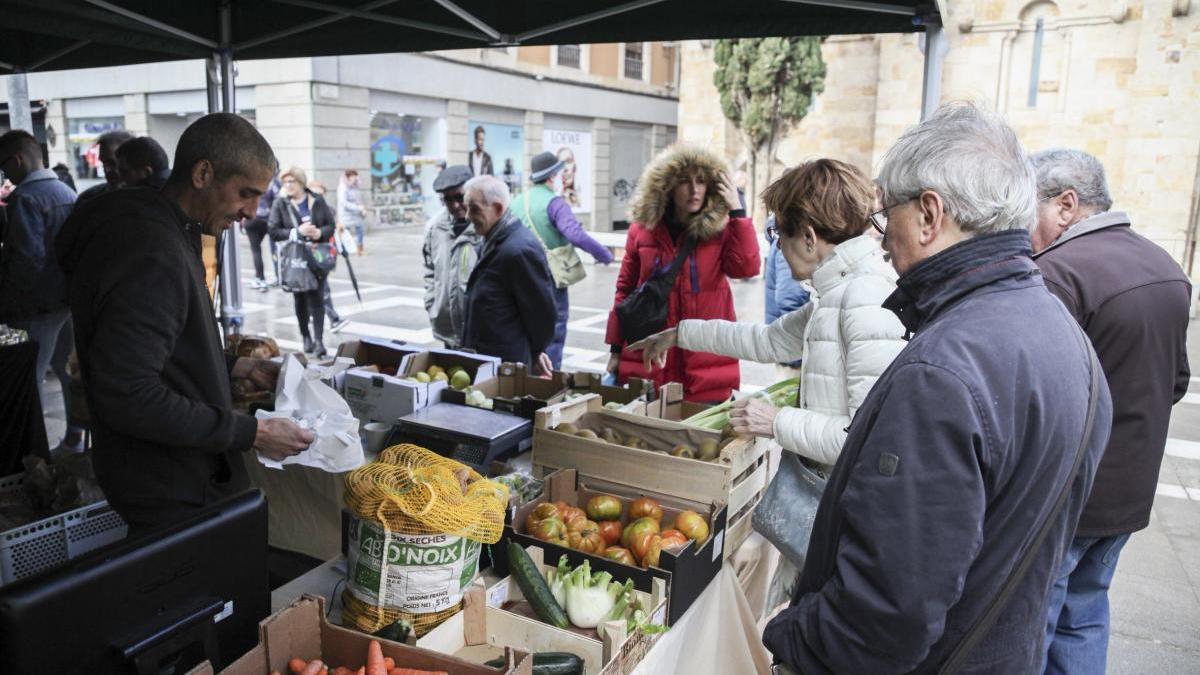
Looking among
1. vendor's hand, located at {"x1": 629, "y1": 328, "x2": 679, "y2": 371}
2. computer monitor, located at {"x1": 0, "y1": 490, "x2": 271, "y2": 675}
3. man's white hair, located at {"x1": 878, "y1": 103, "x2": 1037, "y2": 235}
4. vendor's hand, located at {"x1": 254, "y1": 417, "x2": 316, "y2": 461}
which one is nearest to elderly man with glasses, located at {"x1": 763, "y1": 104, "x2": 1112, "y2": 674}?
man's white hair, located at {"x1": 878, "y1": 103, "x2": 1037, "y2": 235}

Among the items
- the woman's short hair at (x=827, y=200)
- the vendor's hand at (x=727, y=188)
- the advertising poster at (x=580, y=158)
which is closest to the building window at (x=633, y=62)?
the advertising poster at (x=580, y=158)

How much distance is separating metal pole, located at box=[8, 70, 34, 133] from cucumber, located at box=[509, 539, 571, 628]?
7.07 metres

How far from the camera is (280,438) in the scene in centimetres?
243

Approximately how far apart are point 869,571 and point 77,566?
137cm

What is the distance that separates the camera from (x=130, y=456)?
2.21 metres

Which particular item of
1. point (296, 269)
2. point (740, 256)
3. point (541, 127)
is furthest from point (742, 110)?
point (740, 256)

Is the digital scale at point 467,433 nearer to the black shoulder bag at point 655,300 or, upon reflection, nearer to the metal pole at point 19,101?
the black shoulder bag at point 655,300

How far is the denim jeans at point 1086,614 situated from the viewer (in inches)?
108

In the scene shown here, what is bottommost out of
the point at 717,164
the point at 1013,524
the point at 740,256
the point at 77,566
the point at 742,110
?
the point at 77,566

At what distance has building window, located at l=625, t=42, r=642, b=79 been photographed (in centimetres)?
2952

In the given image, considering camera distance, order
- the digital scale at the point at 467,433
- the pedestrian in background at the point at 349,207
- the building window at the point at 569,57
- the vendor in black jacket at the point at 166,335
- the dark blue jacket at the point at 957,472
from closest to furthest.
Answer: the dark blue jacket at the point at 957,472 → the vendor in black jacket at the point at 166,335 → the digital scale at the point at 467,433 → the pedestrian in background at the point at 349,207 → the building window at the point at 569,57

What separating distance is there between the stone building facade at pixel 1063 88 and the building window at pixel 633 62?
8.21m

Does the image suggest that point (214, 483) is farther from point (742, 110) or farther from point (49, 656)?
point (742, 110)

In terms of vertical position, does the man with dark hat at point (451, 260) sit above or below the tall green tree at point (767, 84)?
below
